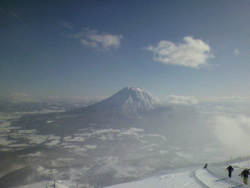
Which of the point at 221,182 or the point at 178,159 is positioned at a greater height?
the point at 221,182

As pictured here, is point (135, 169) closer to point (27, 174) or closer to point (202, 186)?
point (27, 174)

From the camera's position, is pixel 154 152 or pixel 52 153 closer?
pixel 52 153

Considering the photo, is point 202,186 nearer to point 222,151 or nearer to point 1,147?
point 222,151

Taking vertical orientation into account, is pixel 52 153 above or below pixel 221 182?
below

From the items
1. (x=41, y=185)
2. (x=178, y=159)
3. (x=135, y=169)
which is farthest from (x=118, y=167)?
(x=178, y=159)

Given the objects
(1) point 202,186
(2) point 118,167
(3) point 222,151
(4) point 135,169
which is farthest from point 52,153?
(3) point 222,151

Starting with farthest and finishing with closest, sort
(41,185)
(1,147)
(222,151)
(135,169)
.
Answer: (222,151) → (1,147) → (135,169) → (41,185)

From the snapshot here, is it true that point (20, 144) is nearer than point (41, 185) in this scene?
No

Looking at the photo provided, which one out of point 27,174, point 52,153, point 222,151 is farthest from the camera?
point 222,151

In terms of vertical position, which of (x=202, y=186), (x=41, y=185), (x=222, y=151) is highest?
(x=202, y=186)
